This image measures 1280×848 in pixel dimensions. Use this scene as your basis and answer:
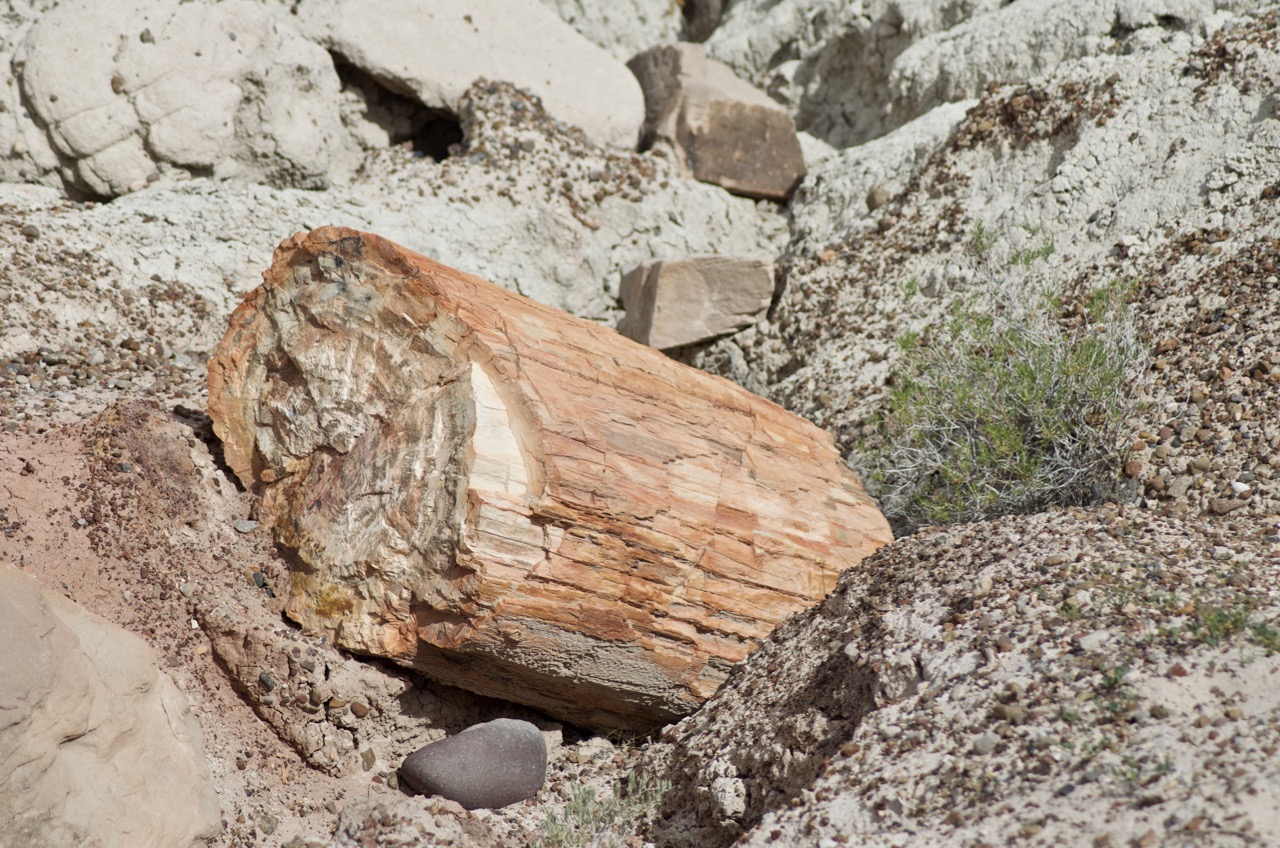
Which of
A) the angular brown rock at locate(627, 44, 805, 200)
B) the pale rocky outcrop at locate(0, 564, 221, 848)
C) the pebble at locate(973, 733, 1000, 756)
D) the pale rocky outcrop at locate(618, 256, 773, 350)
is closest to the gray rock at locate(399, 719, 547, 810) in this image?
the pale rocky outcrop at locate(0, 564, 221, 848)

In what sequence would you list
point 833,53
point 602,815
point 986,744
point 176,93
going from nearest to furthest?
1. point 986,744
2. point 602,815
3. point 176,93
4. point 833,53

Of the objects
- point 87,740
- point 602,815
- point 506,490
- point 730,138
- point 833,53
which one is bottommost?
point 602,815

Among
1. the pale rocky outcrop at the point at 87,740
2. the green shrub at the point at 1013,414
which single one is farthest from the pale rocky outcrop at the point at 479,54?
the pale rocky outcrop at the point at 87,740

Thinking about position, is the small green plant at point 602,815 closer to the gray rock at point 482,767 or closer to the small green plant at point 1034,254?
the gray rock at point 482,767

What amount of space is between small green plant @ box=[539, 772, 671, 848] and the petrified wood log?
32cm

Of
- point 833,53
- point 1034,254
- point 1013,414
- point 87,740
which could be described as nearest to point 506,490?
point 87,740

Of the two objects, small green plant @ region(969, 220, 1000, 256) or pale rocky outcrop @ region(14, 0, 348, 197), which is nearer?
small green plant @ region(969, 220, 1000, 256)

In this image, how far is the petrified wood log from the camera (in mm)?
3363

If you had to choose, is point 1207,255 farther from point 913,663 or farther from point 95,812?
point 95,812

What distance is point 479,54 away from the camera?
22.5ft

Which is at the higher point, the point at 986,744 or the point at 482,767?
the point at 986,744

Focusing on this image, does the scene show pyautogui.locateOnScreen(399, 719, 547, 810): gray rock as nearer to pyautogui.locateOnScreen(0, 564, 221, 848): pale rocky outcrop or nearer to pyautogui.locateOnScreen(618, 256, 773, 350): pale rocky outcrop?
pyautogui.locateOnScreen(0, 564, 221, 848): pale rocky outcrop

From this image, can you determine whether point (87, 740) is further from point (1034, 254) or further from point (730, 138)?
point (730, 138)

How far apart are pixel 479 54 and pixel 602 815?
200 inches
